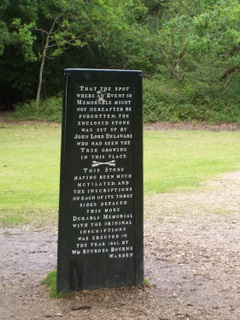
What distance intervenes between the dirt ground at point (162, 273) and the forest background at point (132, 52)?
59.2 ft

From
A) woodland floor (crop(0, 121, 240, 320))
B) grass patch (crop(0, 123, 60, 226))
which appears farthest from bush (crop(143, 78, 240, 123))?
woodland floor (crop(0, 121, 240, 320))

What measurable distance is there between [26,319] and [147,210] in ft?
15.1

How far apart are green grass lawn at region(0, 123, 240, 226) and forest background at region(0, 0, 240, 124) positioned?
4.18 m

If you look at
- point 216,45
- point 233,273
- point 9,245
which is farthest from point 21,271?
point 216,45

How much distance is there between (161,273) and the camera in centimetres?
579

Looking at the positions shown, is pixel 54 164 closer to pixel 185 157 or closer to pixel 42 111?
pixel 185 157

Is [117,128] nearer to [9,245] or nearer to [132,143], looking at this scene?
[132,143]

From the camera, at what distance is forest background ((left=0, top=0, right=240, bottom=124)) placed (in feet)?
86.1

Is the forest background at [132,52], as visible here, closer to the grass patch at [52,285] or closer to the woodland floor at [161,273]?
the woodland floor at [161,273]

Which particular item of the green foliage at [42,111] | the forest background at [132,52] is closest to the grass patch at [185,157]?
the forest background at [132,52]

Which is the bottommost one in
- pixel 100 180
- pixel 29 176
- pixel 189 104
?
pixel 29 176

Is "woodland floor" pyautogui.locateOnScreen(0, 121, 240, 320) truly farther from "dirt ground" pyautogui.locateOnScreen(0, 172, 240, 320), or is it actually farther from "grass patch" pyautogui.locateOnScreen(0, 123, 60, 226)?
"grass patch" pyautogui.locateOnScreen(0, 123, 60, 226)

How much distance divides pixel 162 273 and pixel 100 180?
4.66 ft

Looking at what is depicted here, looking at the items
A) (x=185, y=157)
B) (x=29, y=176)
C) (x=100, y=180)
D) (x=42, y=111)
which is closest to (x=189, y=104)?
(x=42, y=111)
